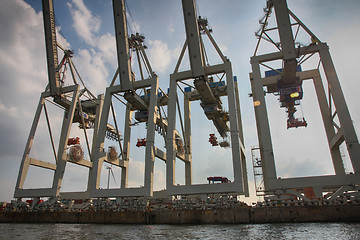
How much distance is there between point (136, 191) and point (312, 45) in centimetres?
2175

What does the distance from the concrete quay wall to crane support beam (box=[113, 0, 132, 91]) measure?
13.5m

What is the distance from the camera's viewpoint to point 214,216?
20453mm

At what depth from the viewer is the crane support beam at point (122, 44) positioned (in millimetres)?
28062

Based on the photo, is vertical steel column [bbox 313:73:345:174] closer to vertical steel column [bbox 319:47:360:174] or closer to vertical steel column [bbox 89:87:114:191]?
vertical steel column [bbox 319:47:360:174]

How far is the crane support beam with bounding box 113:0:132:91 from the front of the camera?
1105 inches

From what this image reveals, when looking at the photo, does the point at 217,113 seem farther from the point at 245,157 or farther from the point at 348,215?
the point at 348,215

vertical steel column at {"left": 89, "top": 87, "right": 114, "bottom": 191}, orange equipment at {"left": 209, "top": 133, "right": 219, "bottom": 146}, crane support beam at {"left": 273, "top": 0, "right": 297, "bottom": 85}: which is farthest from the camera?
orange equipment at {"left": 209, "top": 133, "right": 219, "bottom": 146}

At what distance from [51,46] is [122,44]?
10.1 metres

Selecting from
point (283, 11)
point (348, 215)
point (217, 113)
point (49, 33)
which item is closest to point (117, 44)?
point (49, 33)

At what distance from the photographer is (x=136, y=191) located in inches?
943

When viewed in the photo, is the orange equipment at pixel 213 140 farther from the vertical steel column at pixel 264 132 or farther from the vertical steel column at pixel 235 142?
the vertical steel column at pixel 264 132

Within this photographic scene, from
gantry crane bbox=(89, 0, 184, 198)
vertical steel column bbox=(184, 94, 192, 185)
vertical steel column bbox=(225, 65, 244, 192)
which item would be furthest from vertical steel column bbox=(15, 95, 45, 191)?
vertical steel column bbox=(225, 65, 244, 192)

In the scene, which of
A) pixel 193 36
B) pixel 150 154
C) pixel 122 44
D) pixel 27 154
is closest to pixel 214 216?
pixel 150 154

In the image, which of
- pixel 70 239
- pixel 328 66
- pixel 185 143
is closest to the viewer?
pixel 70 239
